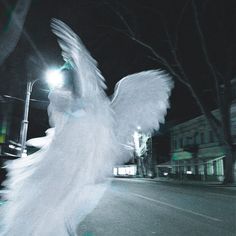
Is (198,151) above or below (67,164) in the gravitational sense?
above

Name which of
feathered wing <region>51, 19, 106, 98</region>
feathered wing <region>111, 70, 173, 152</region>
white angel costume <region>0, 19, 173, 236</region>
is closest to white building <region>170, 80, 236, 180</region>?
feathered wing <region>111, 70, 173, 152</region>

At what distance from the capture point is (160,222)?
7.19m

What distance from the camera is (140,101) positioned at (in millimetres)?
5684

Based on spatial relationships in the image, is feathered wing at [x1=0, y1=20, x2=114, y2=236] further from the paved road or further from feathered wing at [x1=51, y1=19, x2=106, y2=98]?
the paved road

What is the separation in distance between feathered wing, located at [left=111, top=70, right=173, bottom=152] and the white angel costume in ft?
2.59

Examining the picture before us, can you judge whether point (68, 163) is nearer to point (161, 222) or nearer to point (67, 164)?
point (67, 164)

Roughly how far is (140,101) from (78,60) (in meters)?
1.92

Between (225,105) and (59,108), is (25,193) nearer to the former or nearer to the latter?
(59,108)

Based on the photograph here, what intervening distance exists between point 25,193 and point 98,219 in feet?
13.8

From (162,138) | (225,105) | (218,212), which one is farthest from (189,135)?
(218,212)

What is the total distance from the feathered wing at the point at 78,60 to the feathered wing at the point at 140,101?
100 centimetres

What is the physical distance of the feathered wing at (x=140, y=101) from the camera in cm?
537

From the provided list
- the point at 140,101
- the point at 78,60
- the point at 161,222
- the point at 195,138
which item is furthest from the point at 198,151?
the point at 78,60

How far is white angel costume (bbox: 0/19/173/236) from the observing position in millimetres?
3723
